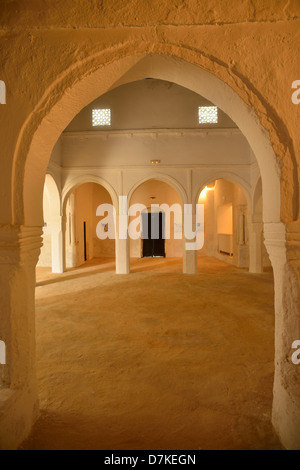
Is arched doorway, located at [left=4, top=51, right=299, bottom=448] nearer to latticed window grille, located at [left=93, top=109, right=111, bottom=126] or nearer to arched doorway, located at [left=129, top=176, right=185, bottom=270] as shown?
latticed window grille, located at [left=93, top=109, right=111, bottom=126]

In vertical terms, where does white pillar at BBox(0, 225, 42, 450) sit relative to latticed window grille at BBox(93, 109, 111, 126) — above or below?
below

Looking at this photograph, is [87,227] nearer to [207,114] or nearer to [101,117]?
[101,117]

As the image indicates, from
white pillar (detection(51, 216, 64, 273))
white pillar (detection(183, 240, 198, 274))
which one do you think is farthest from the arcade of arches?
white pillar (detection(51, 216, 64, 273))

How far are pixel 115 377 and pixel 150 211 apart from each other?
534 inches

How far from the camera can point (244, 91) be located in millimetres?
A: 2426

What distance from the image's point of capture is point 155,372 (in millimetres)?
3646

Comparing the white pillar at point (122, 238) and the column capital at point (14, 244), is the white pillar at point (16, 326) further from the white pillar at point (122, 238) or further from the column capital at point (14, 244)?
the white pillar at point (122, 238)

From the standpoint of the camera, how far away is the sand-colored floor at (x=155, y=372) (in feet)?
8.27

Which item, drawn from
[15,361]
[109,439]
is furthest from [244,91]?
[109,439]

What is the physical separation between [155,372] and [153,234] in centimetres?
1352

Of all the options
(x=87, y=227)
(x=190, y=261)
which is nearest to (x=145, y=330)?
(x=190, y=261)

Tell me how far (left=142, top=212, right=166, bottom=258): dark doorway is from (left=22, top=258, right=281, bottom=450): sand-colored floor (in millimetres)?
9328

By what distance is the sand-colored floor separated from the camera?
252 cm

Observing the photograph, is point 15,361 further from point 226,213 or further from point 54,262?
point 226,213
